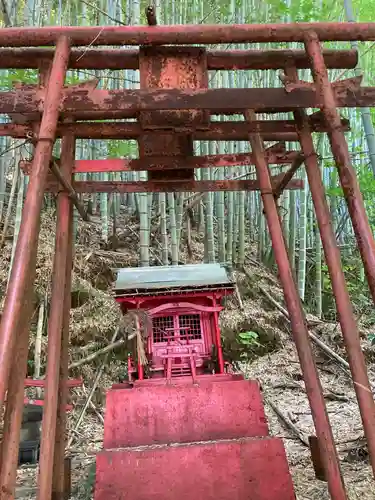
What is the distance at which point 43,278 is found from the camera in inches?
324

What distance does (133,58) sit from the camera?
3271mm

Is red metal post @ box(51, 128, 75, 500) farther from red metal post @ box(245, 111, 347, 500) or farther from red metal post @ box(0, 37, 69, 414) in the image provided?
red metal post @ box(245, 111, 347, 500)

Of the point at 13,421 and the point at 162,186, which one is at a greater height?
the point at 162,186

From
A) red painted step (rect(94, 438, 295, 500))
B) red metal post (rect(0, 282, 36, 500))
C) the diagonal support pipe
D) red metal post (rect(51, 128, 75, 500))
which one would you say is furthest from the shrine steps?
the diagonal support pipe

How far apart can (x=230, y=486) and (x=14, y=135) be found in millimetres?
3590

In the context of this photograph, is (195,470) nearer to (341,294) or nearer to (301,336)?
(301,336)

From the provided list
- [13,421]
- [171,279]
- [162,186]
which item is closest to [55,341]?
[13,421]

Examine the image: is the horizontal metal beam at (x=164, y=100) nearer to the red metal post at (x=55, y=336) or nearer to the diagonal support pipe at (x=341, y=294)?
the diagonal support pipe at (x=341, y=294)

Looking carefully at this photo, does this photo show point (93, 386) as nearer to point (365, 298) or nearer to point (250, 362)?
point (250, 362)

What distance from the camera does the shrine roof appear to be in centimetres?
586

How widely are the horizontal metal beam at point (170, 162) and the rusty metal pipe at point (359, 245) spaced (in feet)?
3.67

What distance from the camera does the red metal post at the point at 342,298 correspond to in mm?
2457

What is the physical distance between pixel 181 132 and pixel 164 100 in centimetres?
38

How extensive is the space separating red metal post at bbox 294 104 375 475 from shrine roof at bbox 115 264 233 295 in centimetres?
Result: 296
